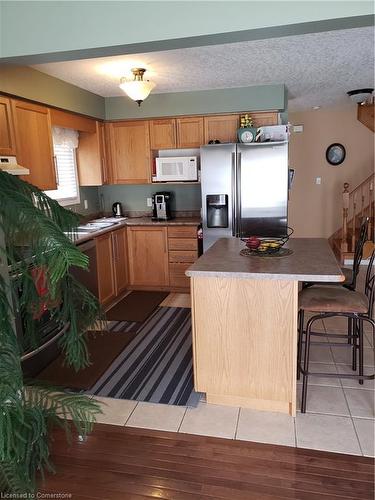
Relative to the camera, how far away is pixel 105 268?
420cm

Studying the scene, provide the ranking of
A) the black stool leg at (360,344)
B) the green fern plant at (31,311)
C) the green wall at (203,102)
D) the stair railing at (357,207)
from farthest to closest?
1. the stair railing at (357,207)
2. the green wall at (203,102)
3. the black stool leg at (360,344)
4. the green fern plant at (31,311)

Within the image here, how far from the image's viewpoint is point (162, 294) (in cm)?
465

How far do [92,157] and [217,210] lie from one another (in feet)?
5.61

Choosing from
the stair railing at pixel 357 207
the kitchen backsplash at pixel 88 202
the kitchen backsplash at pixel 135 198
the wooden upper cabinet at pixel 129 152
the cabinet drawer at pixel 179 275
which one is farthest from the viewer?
the stair railing at pixel 357 207

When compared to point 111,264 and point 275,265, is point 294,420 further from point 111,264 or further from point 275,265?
point 111,264

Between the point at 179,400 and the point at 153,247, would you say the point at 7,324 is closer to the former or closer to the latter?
the point at 179,400

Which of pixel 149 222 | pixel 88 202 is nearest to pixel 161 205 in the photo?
pixel 149 222

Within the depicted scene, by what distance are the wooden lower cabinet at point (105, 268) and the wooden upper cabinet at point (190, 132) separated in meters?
1.44

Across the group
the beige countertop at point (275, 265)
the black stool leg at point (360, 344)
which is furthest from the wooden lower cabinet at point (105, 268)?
the black stool leg at point (360, 344)

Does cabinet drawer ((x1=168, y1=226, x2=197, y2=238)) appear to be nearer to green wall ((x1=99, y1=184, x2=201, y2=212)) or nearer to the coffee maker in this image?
the coffee maker

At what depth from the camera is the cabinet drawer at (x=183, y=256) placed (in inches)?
178

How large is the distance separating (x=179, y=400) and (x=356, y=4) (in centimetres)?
233

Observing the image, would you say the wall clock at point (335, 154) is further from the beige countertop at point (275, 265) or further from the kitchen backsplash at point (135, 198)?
the beige countertop at point (275, 265)

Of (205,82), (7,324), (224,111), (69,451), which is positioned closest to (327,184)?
(224,111)
